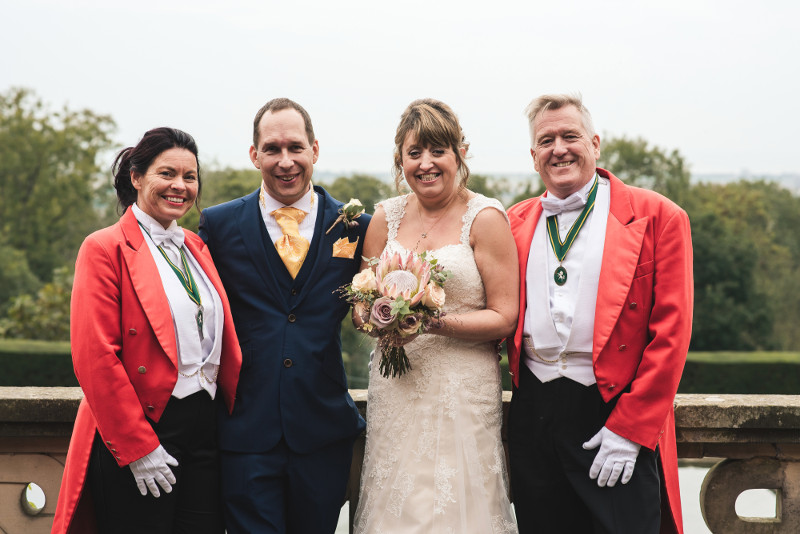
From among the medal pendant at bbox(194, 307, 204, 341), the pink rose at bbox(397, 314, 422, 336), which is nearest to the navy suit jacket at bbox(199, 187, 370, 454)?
the medal pendant at bbox(194, 307, 204, 341)

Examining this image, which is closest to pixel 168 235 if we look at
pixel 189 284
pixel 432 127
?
pixel 189 284

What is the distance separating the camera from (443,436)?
3609mm

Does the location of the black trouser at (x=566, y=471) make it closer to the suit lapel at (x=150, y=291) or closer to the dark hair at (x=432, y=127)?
the dark hair at (x=432, y=127)

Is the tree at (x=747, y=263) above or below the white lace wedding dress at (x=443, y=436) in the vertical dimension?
below

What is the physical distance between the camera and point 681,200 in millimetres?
41312

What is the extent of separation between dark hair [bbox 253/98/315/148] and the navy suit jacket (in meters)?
0.40

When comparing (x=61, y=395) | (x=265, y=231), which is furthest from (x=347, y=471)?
(x=61, y=395)

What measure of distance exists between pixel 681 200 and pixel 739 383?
25.1 meters

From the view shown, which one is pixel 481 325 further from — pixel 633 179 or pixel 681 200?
pixel 633 179

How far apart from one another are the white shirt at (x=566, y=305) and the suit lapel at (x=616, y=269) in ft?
0.19

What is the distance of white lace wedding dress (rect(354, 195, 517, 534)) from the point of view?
3518mm

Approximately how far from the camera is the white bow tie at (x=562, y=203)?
146 inches

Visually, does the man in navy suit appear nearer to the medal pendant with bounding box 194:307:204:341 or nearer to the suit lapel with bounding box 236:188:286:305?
the suit lapel with bounding box 236:188:286:305

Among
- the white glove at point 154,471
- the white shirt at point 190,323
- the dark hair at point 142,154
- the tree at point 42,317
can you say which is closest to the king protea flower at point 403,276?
the white shirt at point 190,323
